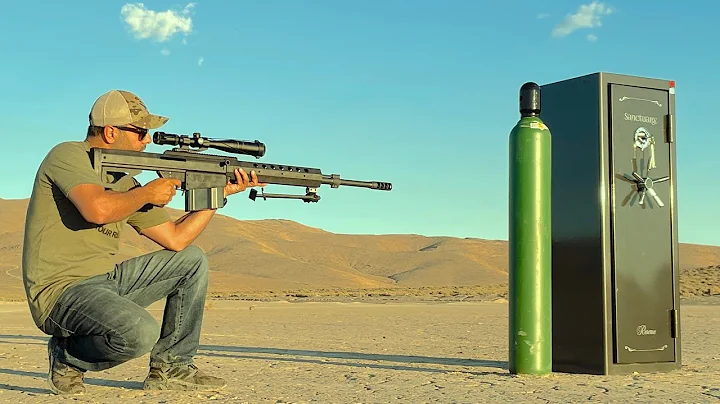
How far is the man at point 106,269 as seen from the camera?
467 centimetres

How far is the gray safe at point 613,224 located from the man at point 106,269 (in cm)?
277

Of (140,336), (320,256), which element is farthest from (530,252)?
(320,256)

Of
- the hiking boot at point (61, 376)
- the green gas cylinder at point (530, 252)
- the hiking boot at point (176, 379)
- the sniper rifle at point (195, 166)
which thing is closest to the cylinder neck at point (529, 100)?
the green gas cylinder at point (530, 252)

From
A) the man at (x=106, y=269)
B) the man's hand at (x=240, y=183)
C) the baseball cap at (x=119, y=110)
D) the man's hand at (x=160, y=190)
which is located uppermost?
the baseball cap at (x=119, y=110)

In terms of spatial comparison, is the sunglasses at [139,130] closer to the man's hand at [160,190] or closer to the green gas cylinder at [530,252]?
the man's hand at [160,190]

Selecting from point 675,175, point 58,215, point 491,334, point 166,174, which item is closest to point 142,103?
point 166,174

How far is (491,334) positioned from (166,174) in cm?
623

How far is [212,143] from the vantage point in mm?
5668

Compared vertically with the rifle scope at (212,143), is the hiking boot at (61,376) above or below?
below

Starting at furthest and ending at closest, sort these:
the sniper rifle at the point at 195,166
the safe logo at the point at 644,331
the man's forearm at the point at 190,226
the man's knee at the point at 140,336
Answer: the safe logo at the point at 644,331 → the man's forearm at the point at 190,226 → the sniper rifle at the point at 195,166 → the man's knee at the point at 140,336

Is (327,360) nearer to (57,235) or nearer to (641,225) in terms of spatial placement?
(641,225)

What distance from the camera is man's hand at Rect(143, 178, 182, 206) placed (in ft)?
16.2

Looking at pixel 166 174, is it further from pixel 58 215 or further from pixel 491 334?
pixel 491 334

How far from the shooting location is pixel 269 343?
935 centimetres
